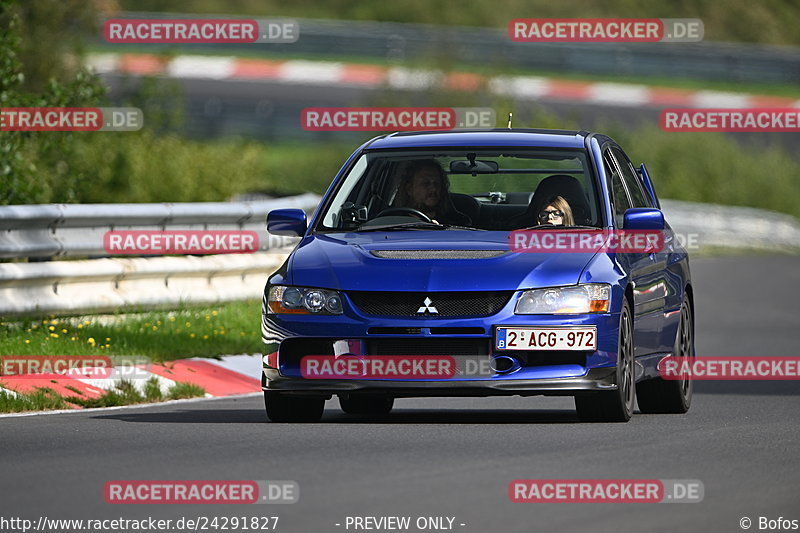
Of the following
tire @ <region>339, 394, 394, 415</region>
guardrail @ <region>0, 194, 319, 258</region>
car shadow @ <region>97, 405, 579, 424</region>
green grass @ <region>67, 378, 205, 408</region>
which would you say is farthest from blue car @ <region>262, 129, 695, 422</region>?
guardrail @ <region>0, 194, 319, 258</region>

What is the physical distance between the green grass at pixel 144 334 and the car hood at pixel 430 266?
11.0ft

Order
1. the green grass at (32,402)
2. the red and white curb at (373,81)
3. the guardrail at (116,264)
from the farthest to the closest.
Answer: the red and white curb at (373,81) < the guardrail at (116,264) < the green grass at (32,402)

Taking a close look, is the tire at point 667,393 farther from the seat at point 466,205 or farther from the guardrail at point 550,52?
the guardrail at point 550,52

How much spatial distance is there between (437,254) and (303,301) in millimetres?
775

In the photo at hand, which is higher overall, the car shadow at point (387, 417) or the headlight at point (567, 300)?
the headlight at point (567, 300)

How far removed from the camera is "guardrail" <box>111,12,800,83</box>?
51094 millimetres

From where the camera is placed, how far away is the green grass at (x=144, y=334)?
14.1m

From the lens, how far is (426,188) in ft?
39.6

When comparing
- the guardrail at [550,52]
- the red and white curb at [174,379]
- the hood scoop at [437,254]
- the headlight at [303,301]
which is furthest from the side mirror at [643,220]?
the guardrail at [550,52]

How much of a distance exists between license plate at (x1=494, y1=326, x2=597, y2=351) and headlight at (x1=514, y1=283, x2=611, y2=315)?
0.32 feet

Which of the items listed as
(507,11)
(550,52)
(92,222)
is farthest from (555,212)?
(507,11)

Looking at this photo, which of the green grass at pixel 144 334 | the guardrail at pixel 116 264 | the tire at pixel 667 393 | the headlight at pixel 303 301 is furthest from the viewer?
the guardrail at pixel 116 264

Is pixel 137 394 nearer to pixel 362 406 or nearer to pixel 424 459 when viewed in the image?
pixel 362 406

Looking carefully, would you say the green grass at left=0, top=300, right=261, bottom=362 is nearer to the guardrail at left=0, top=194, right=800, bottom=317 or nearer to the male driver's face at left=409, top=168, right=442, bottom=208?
the guardrail at left=0, top=194, right=800, bottom=317
